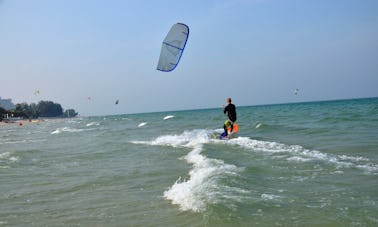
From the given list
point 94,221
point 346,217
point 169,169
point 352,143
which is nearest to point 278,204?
point 346,217

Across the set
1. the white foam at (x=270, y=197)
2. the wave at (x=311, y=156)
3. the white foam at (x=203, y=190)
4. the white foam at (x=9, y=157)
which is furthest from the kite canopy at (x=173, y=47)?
the white foam at (x=9, y=157)

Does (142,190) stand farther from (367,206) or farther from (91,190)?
(367,206)

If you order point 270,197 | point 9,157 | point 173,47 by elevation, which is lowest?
point 9,157

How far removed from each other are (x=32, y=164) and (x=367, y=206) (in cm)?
1227

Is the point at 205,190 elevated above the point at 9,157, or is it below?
above

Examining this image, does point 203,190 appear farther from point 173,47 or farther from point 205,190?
point 173,47

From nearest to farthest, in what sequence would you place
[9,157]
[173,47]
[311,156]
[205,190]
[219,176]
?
[205,190] → [173,47] → [219,176] → [311,156] → [9,157]

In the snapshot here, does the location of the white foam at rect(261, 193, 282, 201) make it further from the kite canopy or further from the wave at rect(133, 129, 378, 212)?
the kite canopy

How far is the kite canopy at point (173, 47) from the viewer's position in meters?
9.25

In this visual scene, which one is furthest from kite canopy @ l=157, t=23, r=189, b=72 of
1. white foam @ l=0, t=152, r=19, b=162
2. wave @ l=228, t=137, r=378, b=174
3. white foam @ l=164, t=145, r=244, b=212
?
white foam @ l=0, t=152, r=19, b=162

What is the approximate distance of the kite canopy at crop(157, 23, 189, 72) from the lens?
30.3ft

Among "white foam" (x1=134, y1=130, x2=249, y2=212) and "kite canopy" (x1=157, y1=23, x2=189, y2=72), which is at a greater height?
"kite canopy" (x1=157, y1=23, x2=189, y2=72)

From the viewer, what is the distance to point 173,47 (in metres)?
9.35

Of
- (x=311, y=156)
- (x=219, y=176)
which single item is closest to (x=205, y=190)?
(x=219, y=176)
